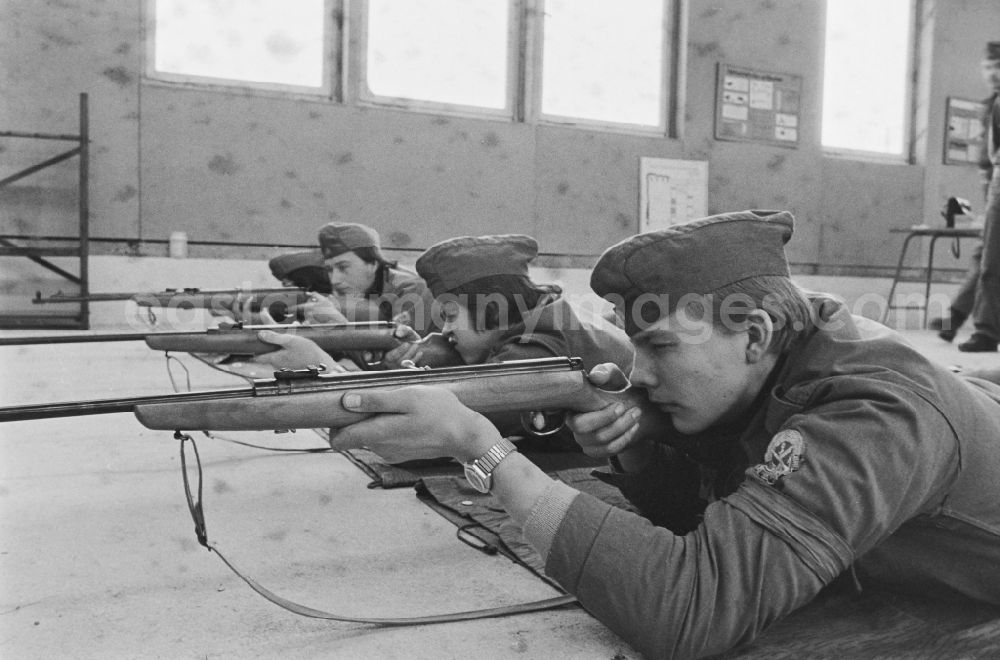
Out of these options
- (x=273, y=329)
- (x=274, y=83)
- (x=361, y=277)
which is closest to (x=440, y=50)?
(x=274, y=83)

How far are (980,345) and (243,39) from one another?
18.8ft

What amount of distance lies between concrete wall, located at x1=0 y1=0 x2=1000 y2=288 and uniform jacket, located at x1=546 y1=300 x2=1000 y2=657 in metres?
5.93

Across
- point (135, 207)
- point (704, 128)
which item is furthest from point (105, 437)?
point (704, 128)

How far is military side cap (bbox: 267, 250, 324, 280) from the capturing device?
19.3 feet

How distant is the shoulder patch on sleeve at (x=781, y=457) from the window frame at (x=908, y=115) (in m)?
8.17

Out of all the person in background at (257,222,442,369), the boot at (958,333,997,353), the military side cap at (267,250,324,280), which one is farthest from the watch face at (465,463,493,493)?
the boot at (958,333,997,353)

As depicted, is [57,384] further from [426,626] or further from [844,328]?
[844,328]

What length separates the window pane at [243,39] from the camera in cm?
632

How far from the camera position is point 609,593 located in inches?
45.8

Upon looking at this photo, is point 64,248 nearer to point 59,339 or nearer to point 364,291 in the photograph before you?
point 364,291

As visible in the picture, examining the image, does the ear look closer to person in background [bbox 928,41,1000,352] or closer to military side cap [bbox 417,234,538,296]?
military side cap [bbox 417,234,538,296]

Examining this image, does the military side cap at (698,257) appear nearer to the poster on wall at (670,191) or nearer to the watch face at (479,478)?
the watch face at (479,478)

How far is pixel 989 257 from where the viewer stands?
515 cm

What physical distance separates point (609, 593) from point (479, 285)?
151 centimetres
